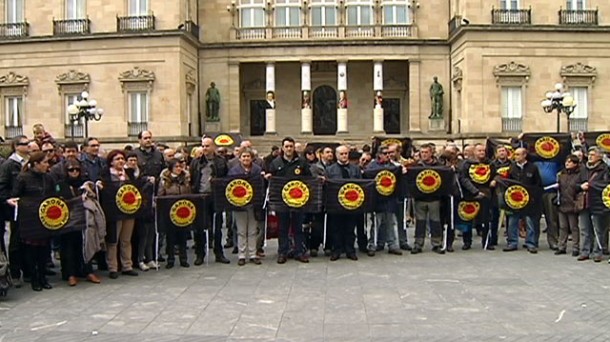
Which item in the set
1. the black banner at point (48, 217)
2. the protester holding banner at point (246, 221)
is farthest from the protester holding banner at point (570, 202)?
the black banner at point (48, 217)

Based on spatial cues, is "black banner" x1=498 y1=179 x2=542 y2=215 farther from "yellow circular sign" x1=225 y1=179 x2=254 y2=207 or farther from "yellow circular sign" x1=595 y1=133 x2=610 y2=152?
"yellow circular sign" x1=225 y1=179 x2=254 y2=207

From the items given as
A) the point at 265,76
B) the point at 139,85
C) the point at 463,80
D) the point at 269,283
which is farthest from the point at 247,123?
the point at 269,283

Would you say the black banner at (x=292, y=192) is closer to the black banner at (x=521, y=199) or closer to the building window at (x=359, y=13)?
the black banner at (x=521, y=199)

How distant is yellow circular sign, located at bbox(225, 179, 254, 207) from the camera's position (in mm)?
13297

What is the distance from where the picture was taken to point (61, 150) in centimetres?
1380

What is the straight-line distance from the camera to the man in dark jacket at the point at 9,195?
11031 mm

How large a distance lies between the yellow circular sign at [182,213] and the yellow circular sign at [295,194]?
170 centimetres

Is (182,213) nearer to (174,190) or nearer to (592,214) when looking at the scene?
(174,190)

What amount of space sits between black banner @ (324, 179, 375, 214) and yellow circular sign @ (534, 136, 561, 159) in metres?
4.55

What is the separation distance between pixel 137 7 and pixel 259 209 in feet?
88.6

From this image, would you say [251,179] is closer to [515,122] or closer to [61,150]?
[61,150]

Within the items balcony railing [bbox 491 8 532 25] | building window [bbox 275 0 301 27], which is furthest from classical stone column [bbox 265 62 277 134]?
balcony railing [bbox 491 8 532 25]

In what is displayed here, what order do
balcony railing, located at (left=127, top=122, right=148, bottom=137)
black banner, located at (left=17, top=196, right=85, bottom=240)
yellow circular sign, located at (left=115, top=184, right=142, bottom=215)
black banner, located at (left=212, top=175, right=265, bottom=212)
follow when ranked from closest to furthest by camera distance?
black banner, located at (left=17, top=196, right=85, bottom=240), yellow circular sign, located at (left=115, top=184, right=142, bottom=215), black banner, located at (left=212, top=175, right=265, bottom=212), balcony railing, located at (left=127, top=122, right=148, bottom=137)

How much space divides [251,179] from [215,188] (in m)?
0.68
